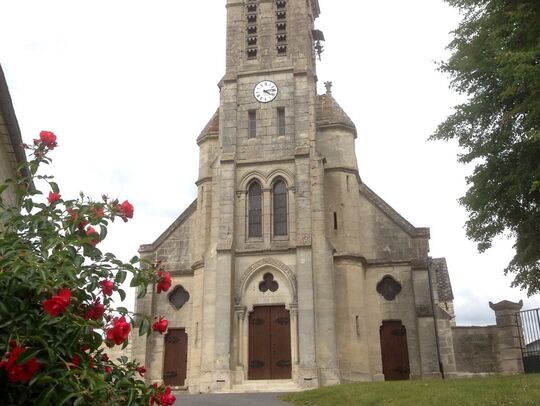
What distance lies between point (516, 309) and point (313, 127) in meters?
11.7

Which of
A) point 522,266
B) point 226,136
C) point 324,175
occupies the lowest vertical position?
point 522,266

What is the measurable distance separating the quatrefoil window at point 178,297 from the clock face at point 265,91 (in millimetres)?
9750

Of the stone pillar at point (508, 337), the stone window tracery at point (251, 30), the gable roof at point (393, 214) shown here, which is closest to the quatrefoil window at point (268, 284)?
the gable roof at point (393, 214)

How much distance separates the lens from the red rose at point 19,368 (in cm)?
431

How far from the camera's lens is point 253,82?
27.8 metres

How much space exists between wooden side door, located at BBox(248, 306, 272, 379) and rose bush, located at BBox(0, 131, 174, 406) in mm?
17634

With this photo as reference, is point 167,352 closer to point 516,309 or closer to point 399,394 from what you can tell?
point 399,394

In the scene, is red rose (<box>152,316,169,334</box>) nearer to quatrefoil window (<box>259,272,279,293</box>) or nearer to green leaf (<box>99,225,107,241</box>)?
green leaf (<box>99,225,107,241</box>)

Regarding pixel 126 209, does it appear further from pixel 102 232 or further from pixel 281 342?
pixel 281 342

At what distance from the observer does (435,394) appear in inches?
554

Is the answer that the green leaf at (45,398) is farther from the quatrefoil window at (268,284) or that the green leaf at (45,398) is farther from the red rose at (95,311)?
the quatrefoil window at (268,284)

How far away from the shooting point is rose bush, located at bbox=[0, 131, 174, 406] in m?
4.50

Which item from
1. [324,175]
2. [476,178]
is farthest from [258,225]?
[476,178]

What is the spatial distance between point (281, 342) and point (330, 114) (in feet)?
39.0
